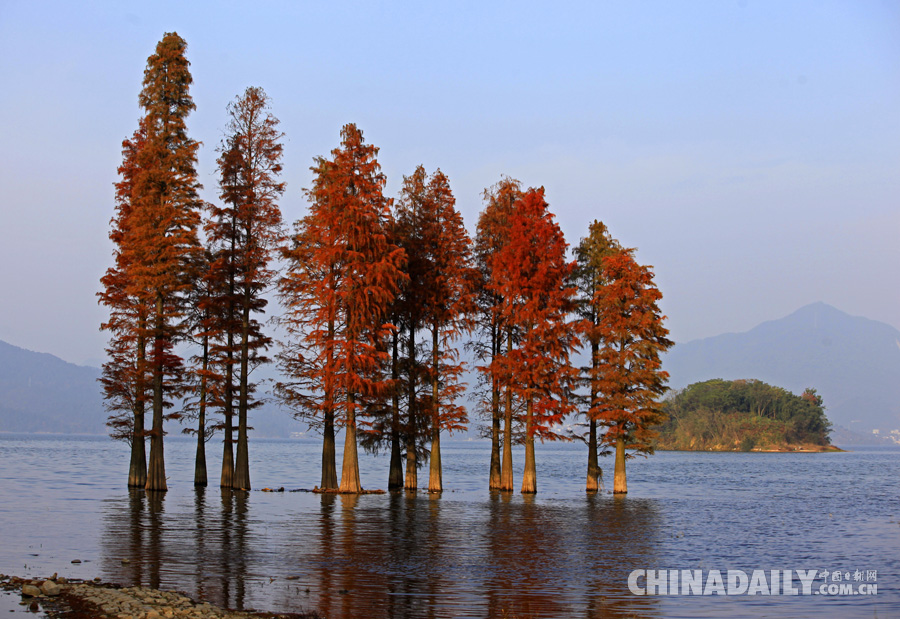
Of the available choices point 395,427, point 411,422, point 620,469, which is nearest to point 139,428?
point 395,427

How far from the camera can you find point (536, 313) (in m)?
51.1

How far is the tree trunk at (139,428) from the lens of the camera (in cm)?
4656

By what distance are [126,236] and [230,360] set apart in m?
9.52

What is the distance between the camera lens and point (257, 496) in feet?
160

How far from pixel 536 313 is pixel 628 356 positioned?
22.4ft

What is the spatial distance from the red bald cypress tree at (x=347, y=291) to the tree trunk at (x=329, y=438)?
0.09m

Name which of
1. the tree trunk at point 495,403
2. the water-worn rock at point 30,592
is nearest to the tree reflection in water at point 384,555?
the water-worn rock at point 30,592

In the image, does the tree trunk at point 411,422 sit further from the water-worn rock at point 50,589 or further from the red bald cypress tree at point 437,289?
the water-worn rock at point 50,589

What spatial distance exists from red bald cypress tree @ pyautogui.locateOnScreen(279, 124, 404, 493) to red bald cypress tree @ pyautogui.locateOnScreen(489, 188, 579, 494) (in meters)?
7.62

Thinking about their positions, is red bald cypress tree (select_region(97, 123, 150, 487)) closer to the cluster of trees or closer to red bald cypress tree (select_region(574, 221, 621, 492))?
the cluster of trees

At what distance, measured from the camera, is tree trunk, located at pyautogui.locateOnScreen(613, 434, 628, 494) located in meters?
53.2

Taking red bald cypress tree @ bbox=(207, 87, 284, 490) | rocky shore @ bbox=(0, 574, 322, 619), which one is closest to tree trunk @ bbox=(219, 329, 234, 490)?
red bald cypress tree @ bbox=(207, 87, 284, 490)

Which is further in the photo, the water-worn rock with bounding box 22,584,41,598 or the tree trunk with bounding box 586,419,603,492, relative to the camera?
the tree trunk with bounding box 586,419,603,492

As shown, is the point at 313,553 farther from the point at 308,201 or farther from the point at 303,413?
the point at 308,201
